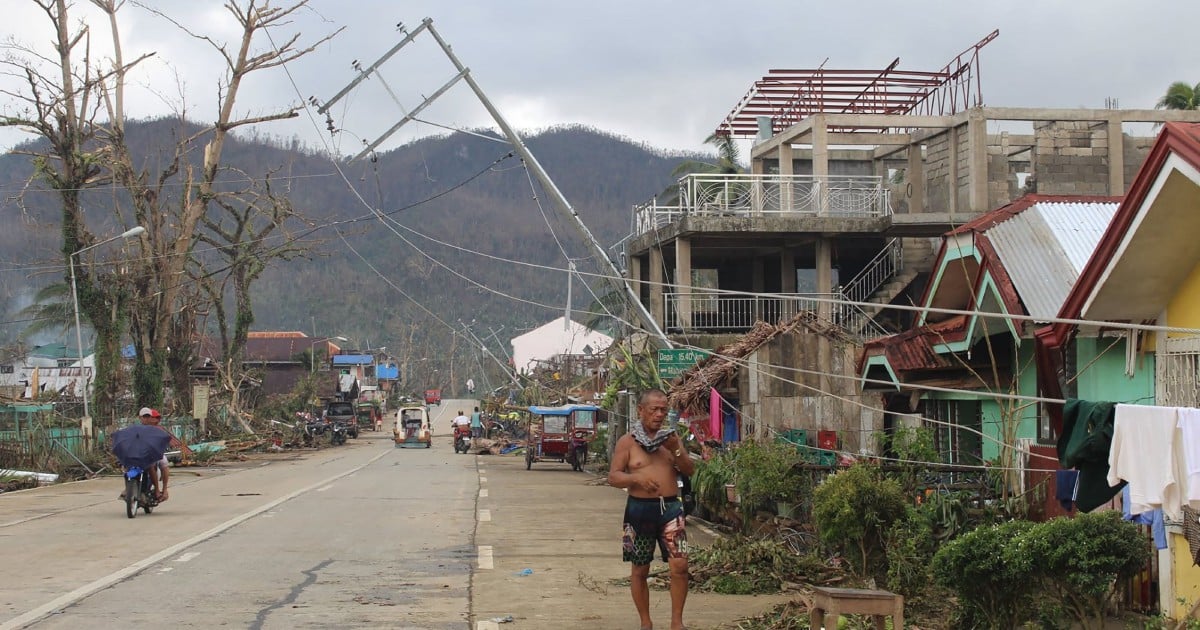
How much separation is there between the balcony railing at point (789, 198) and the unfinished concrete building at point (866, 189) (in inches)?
1.7

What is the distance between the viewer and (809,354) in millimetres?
21000

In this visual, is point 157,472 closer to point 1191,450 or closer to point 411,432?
point 1191,450

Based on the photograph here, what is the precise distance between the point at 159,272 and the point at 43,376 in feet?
139

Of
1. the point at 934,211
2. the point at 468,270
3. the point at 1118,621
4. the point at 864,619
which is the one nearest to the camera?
the point at 864,619

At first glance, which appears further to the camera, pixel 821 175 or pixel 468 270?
pixel 468 270

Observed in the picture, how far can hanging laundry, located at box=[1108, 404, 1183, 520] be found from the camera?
7.33 m

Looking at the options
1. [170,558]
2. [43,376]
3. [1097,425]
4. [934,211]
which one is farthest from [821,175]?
[43,376]

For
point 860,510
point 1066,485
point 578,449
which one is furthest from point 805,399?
point 578,449

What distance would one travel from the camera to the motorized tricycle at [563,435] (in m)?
38.3

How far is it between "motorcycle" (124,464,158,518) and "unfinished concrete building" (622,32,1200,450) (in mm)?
14895

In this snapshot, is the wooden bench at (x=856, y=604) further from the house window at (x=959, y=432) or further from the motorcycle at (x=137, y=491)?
the motorcycle at (x=137, y=491)

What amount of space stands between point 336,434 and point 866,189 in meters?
37.9

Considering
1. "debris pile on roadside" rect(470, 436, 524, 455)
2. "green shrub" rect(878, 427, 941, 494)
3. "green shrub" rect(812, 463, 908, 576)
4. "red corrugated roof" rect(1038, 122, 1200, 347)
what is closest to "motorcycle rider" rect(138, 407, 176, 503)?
"green shrub" rect(878, 427, 941, 494)

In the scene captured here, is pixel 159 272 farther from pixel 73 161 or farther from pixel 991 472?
pixel 991 472
